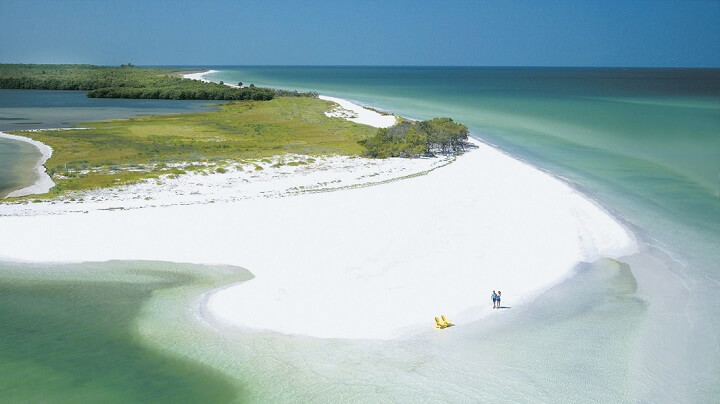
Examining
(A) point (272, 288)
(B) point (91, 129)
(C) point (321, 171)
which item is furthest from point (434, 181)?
(B) point (91, 129)

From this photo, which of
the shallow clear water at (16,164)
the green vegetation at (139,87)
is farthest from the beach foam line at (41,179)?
the green vegetation at (139,87)

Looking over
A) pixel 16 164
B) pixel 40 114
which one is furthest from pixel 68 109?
pixel 16 164

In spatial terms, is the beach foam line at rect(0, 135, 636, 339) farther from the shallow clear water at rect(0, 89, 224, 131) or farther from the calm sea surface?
the shallow clear water at rect(0, 89, 224, 131)

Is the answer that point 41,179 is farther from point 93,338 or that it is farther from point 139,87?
point 139,87

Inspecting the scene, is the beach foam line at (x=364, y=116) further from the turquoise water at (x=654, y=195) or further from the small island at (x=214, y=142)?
the turquoise water at (x=654, y=195)

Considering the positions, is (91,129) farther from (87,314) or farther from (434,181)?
(87,314)

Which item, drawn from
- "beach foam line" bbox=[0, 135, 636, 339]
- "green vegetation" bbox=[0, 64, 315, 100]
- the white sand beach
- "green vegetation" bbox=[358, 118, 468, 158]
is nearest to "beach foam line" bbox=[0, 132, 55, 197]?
the white sand beach
